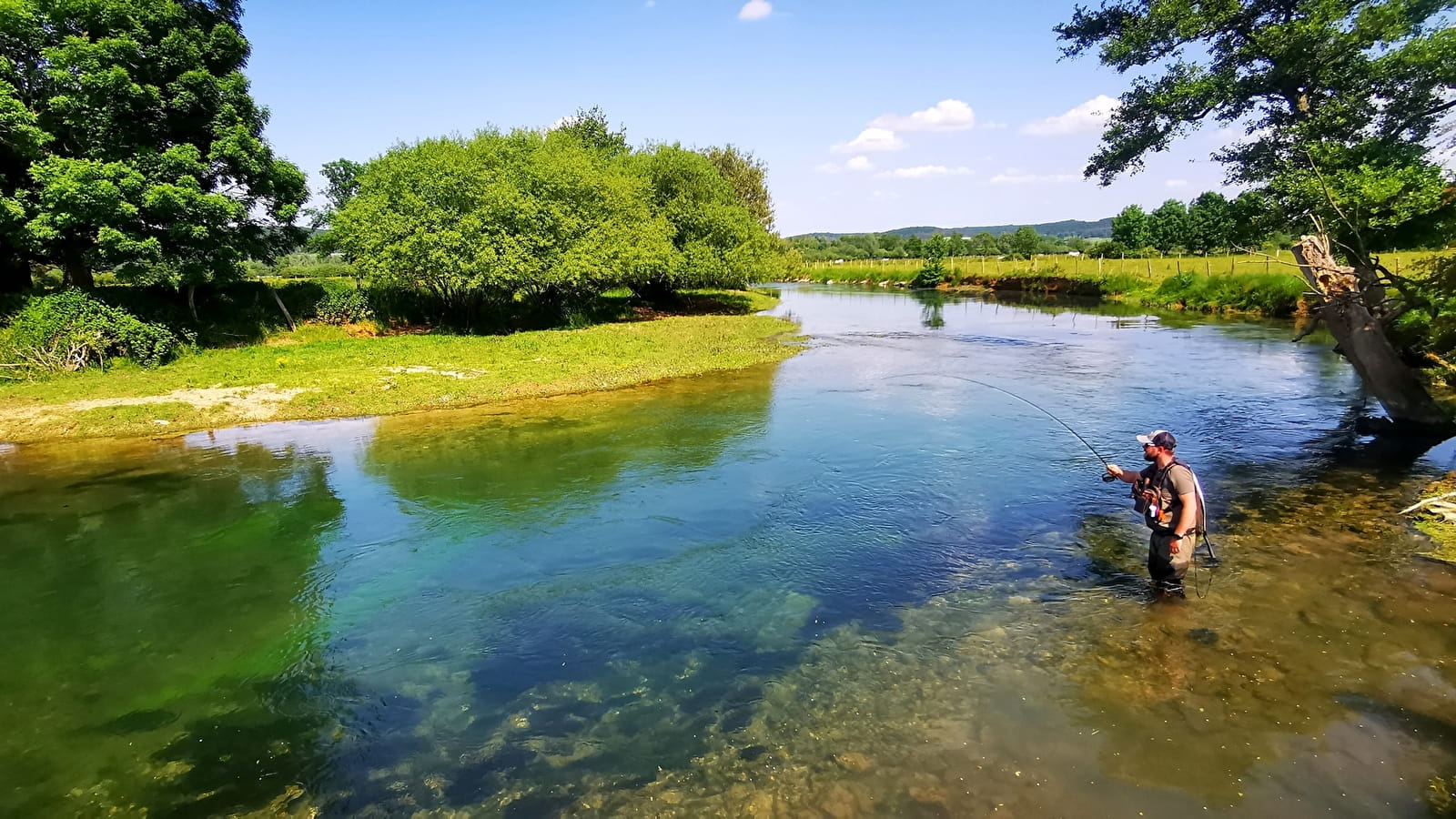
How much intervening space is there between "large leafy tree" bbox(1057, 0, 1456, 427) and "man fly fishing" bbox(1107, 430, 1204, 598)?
8196 millimetres

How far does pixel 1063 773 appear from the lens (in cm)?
630

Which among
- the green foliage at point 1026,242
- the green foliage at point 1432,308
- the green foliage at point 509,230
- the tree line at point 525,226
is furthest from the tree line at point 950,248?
the green foliage at point 1432,308

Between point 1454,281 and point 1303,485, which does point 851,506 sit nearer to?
point 1303,485

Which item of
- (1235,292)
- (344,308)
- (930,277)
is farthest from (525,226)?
(930,277)

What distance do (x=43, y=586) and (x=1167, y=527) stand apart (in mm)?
15848

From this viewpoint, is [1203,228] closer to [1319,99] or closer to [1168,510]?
[1319,99]

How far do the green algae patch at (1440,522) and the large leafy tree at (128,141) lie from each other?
1257 inches

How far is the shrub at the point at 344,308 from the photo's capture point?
3453cm

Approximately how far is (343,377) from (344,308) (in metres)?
14.0

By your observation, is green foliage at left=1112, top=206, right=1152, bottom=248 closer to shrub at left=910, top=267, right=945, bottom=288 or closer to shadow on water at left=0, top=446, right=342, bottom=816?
shrub at left=910, top=267, right=945, bottom=288

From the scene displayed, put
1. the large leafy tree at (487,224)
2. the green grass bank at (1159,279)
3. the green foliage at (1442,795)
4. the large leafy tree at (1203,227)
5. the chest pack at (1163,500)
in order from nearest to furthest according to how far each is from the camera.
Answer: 1. the green foliage at (1442,795)
2. the chest pack at (1163,500)
3. the large leafy tree at (487,224)
4. the green grass bank at (1159,279)
5. the large leafy tree at (1203,227)

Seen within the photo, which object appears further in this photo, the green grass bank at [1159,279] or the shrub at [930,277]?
the shrub at [930,277]

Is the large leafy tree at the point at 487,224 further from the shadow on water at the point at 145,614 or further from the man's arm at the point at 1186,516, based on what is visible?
the man's arm at the point at 1186,516

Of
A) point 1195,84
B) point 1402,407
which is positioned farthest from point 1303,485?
point 1195,84
